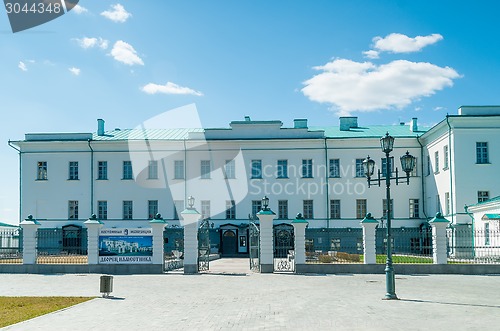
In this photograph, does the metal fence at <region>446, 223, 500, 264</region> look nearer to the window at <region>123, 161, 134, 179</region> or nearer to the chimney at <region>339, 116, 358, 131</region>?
the chimney at <region>339, 116, 358, 131</region>

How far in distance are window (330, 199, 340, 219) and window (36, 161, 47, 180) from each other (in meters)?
22.5

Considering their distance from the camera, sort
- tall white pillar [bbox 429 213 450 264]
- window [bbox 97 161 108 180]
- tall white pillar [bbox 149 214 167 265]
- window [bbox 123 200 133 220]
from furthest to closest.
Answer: window [bbox 97 161 108 180], window [bbox 123 200 133 220], tall white pillar [bbox 149 214 167 265], tall white pillar [bbox 429 213 450 264]

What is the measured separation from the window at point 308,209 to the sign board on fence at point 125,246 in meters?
20.7

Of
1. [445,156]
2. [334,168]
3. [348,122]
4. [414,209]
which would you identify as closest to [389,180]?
[445,156]

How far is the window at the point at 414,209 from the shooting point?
138 feet

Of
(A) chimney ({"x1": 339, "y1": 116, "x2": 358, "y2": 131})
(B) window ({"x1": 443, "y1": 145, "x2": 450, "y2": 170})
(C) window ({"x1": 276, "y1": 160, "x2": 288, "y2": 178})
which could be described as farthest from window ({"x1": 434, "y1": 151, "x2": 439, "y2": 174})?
(C) window ({"x1": 276, "y1": 160, "x2": 288, "y2": 178})

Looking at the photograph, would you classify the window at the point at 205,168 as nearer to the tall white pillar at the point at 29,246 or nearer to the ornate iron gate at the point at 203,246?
the ornate iron gate at the point at 203,246

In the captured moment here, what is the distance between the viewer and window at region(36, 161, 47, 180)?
43562 mm

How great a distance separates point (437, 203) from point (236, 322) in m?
30.0

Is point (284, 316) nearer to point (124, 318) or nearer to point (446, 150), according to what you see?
point (124, 318)

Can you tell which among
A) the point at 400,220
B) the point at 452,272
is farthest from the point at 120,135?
the point at 452,272

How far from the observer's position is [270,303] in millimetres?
14555

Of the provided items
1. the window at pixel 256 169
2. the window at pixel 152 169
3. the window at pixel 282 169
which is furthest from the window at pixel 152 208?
the window at pixel 282 169

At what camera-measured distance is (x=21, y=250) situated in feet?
86.3
